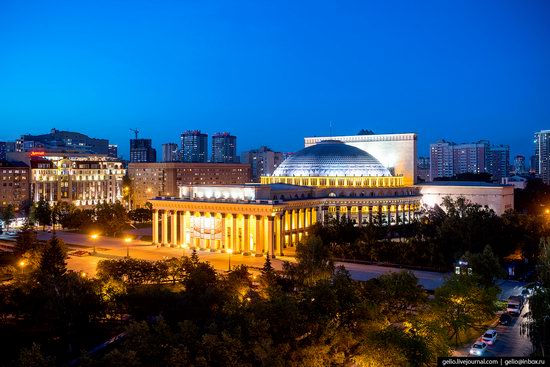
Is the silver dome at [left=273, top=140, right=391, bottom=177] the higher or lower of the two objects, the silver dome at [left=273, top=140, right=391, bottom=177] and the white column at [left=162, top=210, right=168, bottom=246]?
the higher

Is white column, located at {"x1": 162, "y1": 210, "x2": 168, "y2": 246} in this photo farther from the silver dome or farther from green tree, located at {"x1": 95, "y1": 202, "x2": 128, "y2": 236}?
the silver dome

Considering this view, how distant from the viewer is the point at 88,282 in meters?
37.5

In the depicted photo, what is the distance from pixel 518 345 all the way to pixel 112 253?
4841 cm

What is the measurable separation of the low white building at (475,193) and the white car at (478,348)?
200 feet

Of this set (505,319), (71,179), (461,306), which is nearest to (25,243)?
(461,306)

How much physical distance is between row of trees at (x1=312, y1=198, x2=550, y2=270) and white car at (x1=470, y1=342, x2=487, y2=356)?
22033mm

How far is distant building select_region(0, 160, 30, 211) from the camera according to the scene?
117 m

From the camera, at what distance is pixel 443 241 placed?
5803 centimetres

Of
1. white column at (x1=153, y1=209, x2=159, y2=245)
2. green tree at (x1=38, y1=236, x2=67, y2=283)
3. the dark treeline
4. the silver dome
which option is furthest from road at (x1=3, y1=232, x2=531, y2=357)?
the silver dome

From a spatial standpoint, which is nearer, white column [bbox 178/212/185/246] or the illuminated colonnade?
the illuminated colonnade

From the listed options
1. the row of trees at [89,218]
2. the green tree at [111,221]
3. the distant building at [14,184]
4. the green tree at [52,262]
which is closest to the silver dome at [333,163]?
the green tree at [111,221]

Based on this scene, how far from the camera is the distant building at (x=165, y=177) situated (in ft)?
481

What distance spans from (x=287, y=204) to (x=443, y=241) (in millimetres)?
21203

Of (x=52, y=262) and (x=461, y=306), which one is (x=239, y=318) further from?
(x=52, y=262)
